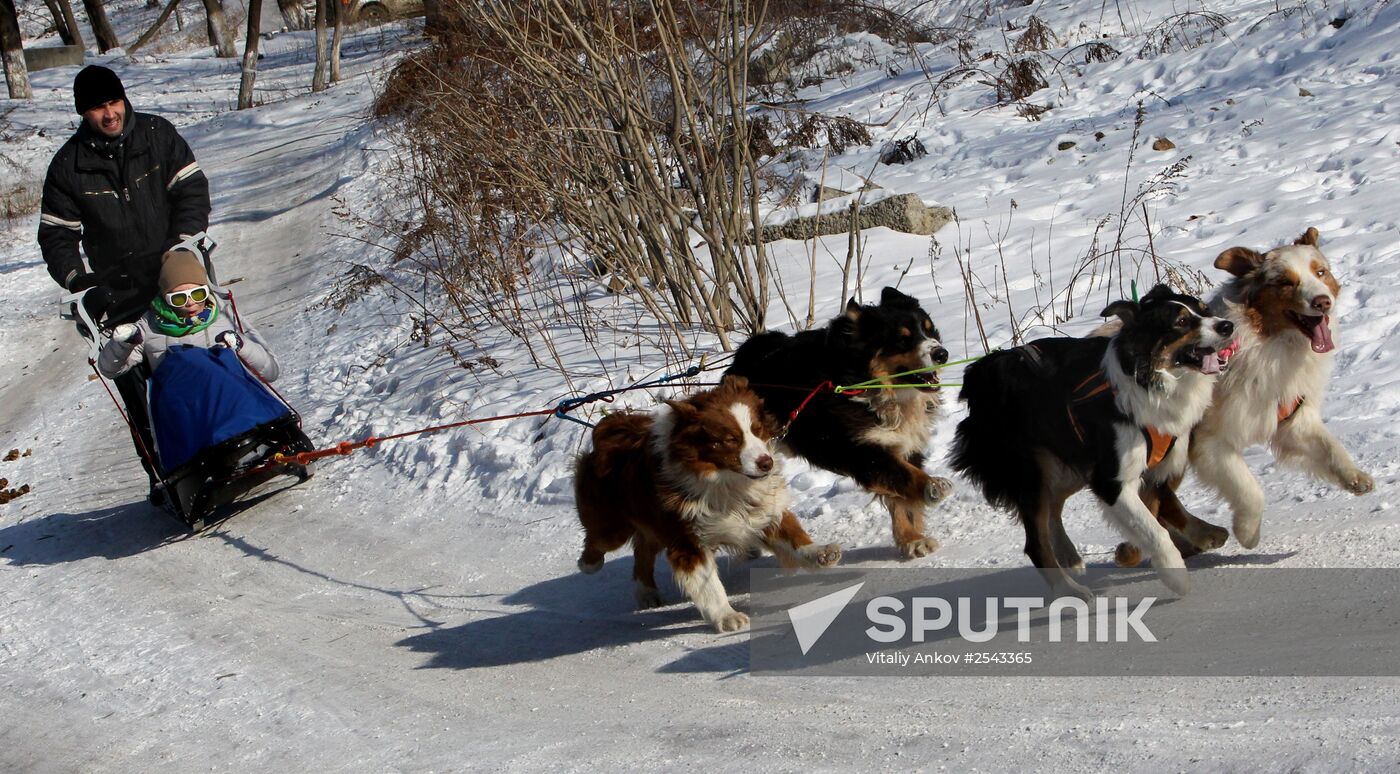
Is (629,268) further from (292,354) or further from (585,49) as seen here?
(292,354)

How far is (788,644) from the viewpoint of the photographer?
519 centimetres

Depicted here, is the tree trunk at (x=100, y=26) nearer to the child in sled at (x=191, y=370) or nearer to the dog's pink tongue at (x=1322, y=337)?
the child in sled at (x=191, y=370)

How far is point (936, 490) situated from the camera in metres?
5.71

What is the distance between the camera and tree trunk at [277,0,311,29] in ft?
139

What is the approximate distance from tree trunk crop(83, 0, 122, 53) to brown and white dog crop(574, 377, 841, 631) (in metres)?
40.3

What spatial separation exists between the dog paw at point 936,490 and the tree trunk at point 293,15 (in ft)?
136

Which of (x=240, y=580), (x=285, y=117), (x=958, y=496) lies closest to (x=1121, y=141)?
(x=958, y=496)

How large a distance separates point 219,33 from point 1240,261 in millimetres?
39376

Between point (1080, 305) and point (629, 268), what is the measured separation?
359 centimetres

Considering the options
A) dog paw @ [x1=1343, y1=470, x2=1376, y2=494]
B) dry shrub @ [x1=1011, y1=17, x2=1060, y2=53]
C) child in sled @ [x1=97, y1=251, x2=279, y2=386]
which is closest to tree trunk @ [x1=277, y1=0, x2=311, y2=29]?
dry shrub @ [x1=1011, y1=17, x2=1060, y2=53]

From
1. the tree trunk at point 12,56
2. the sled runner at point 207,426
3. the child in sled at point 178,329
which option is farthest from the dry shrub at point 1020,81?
the tree trunk at point 12,56

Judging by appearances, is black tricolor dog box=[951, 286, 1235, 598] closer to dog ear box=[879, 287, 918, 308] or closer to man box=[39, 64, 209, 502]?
dog ear box=[879, 287, 918, 308]

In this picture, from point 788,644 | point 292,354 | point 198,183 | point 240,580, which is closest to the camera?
point 788,644

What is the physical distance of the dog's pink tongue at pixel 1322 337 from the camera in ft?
16.1
